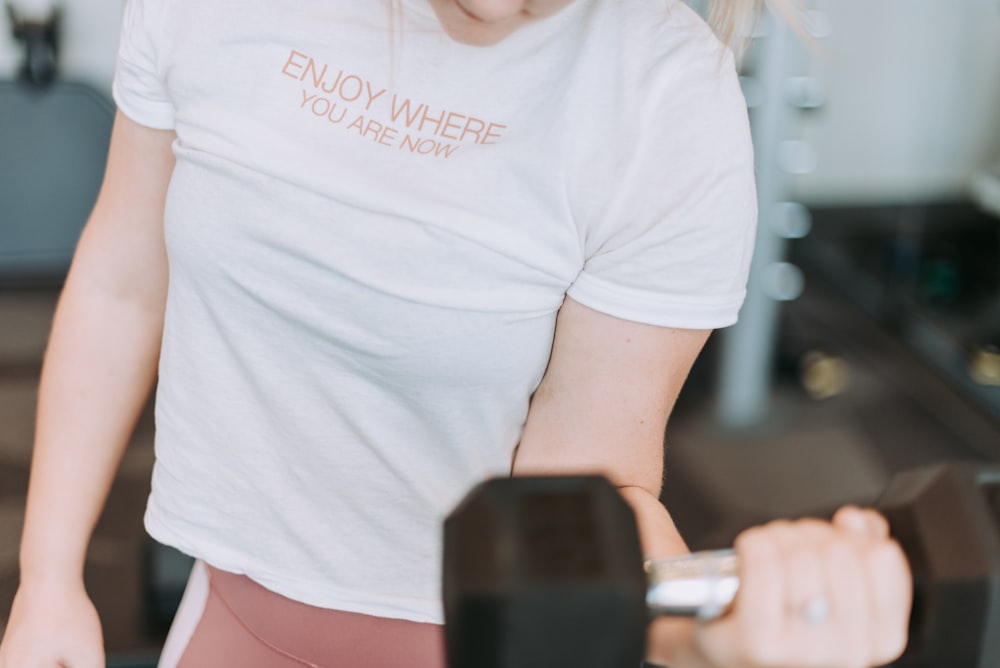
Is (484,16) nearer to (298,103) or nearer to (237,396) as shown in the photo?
(298,103)

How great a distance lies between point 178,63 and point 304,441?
0.30 metres

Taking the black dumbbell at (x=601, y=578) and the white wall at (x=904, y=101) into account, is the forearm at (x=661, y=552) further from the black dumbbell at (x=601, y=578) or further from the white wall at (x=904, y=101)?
the white wall at (x=904, y=101)

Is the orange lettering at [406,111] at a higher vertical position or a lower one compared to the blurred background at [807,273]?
higher

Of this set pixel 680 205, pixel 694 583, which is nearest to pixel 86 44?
pixel 680 205

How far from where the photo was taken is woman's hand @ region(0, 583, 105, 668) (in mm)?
864

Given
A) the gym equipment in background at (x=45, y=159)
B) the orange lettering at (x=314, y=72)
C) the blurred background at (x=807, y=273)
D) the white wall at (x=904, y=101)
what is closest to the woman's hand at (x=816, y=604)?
the orange lettering at (x=314, y=72)

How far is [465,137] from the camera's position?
29.2 inches

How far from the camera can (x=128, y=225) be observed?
2.94 feet

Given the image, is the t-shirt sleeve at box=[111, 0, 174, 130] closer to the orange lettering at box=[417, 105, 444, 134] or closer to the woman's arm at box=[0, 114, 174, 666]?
the woman's arm at box=[0, 114, 174, 666]

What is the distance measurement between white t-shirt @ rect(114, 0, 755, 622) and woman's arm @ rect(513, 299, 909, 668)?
0.08ft

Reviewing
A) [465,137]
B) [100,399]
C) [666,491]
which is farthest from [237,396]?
[666,491]

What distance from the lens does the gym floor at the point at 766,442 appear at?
2.01 metres

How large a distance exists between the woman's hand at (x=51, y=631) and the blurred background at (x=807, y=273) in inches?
33.9

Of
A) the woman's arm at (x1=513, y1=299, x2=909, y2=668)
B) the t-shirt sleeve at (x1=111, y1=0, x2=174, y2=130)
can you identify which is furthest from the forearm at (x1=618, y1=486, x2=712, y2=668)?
the t-shirt sleeve at (x1=111, y1=0, x2=174, y2=130)
